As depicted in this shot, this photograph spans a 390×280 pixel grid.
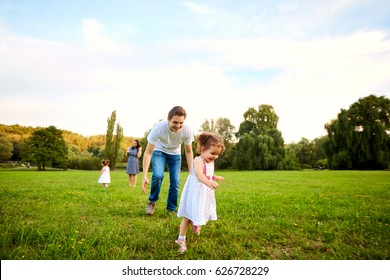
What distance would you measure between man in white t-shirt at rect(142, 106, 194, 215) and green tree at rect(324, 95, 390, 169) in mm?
33687

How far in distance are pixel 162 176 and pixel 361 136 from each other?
3456cm

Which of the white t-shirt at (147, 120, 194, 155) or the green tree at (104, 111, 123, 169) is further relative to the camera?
the green tree at (104, 111, 123, 169)

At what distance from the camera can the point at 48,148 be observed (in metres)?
47.1

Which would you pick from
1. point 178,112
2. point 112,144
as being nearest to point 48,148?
point 112,144

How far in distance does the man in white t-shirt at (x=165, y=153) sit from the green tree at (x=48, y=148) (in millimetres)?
47296

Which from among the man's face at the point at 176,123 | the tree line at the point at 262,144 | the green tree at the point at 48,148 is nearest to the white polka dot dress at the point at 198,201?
the man's face at the point at 176,123

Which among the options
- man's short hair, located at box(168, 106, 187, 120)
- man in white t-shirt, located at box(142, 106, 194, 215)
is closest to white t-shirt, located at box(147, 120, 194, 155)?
man in white t-shirt, located at box(142, 106, 194, 215)

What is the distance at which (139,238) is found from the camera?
3.16 m

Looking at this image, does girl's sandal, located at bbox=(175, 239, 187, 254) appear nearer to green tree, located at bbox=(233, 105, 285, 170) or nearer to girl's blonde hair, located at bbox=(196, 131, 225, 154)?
girl's blonde hair, located at bbox=(196, 131, 225, 154)

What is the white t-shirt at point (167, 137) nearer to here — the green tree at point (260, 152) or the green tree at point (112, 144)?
the green tree at point (260, 152)

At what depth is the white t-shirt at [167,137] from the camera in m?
4.60

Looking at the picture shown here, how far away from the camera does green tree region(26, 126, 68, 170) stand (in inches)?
1779

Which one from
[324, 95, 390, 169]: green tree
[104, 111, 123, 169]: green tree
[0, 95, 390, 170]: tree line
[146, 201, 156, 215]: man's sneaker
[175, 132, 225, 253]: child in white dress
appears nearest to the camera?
[175, 132, 225, 253]: child in white dress

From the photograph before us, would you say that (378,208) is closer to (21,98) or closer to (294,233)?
(294,233)
